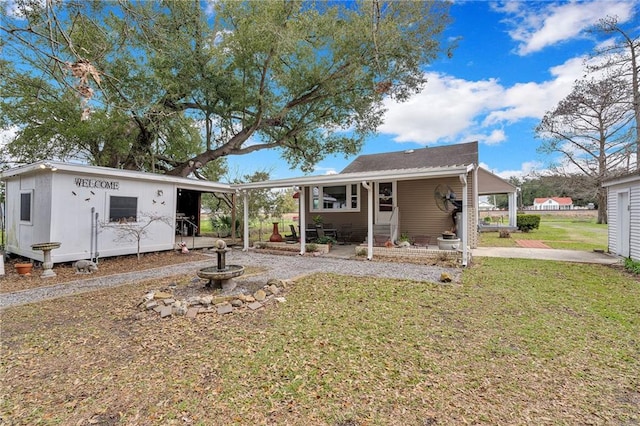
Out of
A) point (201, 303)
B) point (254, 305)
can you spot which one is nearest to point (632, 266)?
point (254, 305)

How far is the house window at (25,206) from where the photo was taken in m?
8.27

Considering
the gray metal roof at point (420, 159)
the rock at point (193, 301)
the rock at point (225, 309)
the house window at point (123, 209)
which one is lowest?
the rock at point (225, 309)

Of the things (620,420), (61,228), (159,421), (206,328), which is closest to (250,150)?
(61,228)

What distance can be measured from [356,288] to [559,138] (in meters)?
24.7

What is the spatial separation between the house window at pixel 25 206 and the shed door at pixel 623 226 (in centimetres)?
1657

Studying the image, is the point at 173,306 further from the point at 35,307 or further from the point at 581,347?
the point at 581,347

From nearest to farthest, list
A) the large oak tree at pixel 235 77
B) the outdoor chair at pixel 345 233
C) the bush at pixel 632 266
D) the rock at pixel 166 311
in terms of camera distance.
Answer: the rock at pixel 166 311 → the bush at pixel 632 266 → the large oak tree at pixel 235 77 → the outdoor chair at pixel 345 233

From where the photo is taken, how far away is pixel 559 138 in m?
22.2

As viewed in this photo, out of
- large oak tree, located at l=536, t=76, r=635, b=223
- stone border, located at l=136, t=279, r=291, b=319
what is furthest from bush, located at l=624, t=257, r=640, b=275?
large oak tree, located at l=536, t=76, r=635, b=223

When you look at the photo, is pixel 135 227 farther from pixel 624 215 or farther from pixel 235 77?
pixel 624 215

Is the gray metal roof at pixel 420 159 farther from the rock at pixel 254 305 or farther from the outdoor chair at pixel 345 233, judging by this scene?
the rock at pixel 254 305

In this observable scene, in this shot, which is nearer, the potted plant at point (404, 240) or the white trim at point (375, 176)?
the white trim at point (375, 176)

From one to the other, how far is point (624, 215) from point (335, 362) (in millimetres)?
10371

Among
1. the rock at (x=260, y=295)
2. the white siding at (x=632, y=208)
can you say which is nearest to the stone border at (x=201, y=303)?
the rock at (x=260, y=295)
